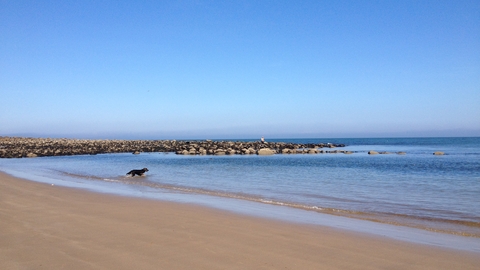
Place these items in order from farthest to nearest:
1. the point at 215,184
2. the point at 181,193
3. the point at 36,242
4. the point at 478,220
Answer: the point at 215,184 → the point at 181,193 → the point at 478,220 → the point at 36,242

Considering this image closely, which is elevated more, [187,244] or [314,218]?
[187,244]

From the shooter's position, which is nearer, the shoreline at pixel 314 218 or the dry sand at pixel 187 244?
the dry sand at pixel 187 244

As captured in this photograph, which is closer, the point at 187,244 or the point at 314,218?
the point at 187,244

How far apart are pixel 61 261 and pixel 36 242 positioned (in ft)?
4.46

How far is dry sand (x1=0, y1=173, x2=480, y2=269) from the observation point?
544cm

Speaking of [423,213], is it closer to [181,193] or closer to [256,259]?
[256,259]

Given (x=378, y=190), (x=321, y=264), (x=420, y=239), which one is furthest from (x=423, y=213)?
(x=321, y=264)

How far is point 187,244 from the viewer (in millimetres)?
6414

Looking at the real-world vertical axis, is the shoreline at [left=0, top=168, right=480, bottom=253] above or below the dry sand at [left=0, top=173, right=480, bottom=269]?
below

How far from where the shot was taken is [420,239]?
728cm

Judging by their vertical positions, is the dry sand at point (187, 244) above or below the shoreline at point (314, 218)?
above

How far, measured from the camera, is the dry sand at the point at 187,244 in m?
5.44

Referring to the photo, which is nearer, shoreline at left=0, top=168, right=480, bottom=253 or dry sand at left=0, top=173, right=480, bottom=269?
dry sand at left=0, top=173, right=480, bottom=269

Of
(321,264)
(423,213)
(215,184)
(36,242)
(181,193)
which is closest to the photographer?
(321,264)
